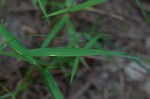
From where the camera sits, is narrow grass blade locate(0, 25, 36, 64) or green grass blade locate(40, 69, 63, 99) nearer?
narrow grass blade locate(0, 25, 36, 64)

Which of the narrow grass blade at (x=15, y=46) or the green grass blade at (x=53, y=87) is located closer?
the narrow grass blade at (x=15, y=46)

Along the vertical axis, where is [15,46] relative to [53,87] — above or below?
above

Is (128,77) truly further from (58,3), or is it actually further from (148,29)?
(58,3)

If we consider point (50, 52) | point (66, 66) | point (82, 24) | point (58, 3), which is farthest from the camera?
point (82, 24)

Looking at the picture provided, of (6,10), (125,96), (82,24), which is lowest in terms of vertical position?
(125,96)

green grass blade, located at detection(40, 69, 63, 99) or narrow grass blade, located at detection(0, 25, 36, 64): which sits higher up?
narrow grass blade, located at detection(0, 25, 36, 64)

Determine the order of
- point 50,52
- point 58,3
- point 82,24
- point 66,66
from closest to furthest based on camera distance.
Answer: point 50,52, point 58,3, point 66,66, point 82,24

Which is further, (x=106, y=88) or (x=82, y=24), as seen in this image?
(x=82, y=24)

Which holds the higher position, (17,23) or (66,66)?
(17,23)

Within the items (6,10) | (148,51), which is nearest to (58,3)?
(6,10)

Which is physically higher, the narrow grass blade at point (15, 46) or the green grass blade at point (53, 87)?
the narrow grass blade at point (15, 46)

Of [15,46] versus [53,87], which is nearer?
[15,46]
